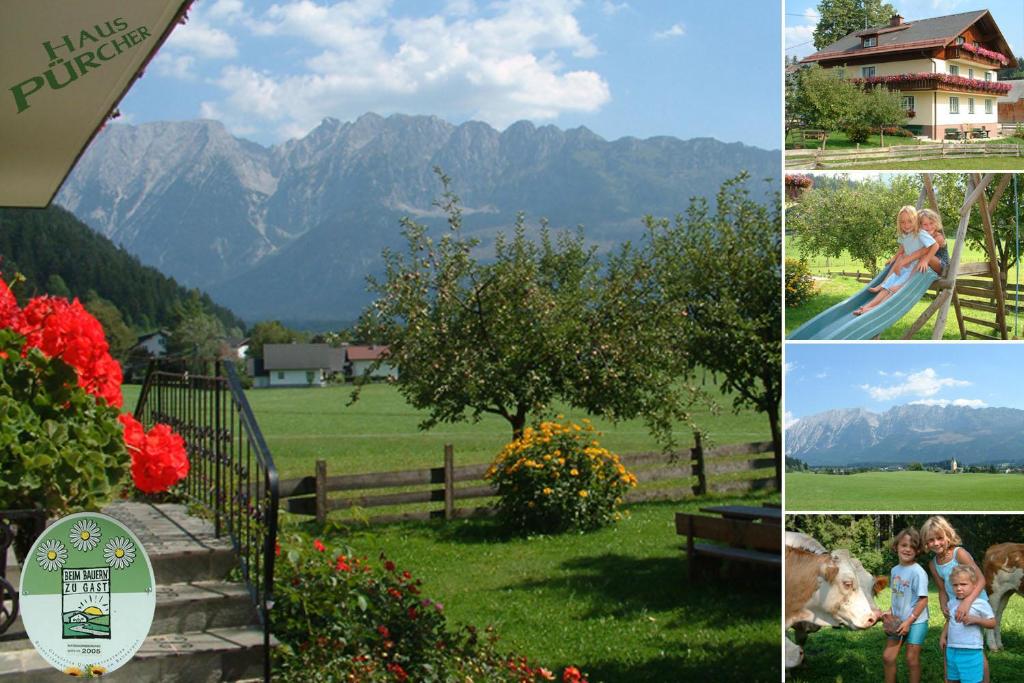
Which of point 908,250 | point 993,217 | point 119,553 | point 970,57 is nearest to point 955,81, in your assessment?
point 970,57

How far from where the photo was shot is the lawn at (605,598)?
21.8 feet

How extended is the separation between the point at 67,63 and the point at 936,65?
2987mm

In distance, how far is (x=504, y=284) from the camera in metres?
13.4

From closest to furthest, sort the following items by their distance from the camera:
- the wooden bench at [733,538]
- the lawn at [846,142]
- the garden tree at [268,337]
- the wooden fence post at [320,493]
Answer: the lawn at [846,142] < the wooden bench at [733,538] < the wooden fence post at [320,493] < the garden tree at [268,337]

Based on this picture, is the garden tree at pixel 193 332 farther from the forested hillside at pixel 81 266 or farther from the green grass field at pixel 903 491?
the green grass field at pixel 903 491

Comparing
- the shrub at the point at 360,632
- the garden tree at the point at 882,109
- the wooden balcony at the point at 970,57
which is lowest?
the shrub at the point at 360,632

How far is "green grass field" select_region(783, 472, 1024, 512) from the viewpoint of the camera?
150 inches

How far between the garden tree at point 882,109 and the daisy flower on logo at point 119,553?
2897mm

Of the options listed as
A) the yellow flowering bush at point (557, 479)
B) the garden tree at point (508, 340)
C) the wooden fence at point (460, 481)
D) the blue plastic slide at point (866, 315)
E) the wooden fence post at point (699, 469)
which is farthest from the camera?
the wooden fence post at point (699, 469)

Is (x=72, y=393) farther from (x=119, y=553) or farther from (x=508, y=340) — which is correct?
(x=508, y=340)

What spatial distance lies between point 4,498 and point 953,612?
10.6 ft

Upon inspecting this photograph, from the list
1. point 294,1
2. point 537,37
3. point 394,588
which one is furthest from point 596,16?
point 394,588

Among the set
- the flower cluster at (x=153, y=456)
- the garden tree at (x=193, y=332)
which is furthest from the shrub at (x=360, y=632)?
the garden tree at (x=193, y=332)

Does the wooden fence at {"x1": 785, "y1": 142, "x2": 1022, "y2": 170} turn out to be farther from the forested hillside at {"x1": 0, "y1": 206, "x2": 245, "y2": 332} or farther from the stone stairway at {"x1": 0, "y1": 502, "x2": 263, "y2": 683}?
the forested hillside at {"x1": 0, "y1": 206, "x2": 245, "y2": 332}
